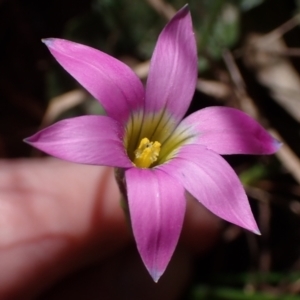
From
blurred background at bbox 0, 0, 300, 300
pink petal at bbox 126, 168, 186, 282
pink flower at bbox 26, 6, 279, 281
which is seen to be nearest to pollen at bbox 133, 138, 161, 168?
pink flower at bbox 26, 6, 279, 281

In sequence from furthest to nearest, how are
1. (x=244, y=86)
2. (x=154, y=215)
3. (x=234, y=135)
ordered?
(x=244, y=86)
(x=234, y=135)
(x=154, y=215)

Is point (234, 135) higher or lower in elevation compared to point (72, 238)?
higher

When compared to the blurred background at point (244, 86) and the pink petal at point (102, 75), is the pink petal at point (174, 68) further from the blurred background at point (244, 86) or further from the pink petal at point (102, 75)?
the blurred background at point (244, 86)

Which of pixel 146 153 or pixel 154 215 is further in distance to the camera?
pixel 146 153

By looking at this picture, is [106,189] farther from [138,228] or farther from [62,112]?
[138,228]

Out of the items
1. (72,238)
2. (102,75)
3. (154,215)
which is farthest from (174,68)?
(72,238)

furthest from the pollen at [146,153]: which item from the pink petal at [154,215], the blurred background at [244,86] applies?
the blurred background at [244,86]

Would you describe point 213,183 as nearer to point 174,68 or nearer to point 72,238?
point 174,68
